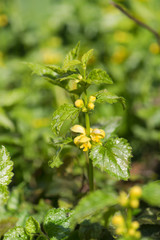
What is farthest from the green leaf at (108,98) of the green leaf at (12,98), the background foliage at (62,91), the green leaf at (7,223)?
the green leaf at (12,98)

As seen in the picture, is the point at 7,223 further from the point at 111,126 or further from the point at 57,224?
the point at 111,126

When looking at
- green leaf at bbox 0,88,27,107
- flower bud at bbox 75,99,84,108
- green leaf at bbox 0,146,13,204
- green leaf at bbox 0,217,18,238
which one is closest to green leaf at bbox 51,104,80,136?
flower bud at bbox 75,99,84,108

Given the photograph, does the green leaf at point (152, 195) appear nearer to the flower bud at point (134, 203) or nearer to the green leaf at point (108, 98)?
the flower bud at point (134, 203)

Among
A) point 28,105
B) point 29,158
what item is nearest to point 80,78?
point 29,158

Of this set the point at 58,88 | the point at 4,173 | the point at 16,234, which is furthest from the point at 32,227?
the point at 58,88

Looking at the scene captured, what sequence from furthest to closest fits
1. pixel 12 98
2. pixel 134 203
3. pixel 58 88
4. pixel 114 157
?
pixel 58 88 < pixel 12 98 < pixel 114 157 < pixel 134 203

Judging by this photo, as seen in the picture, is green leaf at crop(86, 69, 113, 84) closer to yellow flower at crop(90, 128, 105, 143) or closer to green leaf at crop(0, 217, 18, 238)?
yellow flower at crop(90, 128, 105, 143)

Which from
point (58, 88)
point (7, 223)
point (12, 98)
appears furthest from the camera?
point (58, 88)
